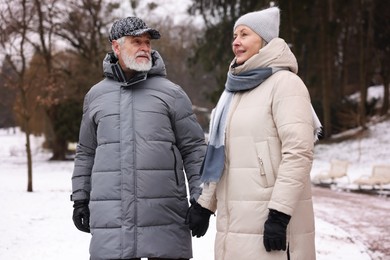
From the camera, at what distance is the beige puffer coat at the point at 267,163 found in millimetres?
2635

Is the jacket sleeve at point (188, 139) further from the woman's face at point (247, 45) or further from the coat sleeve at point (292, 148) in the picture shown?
the coat sleeve at point (292, 148)

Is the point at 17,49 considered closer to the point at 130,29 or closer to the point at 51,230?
the point at 51,230

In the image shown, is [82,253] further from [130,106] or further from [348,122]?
[348,122]

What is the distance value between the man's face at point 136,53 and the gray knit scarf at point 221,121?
634 millimetres

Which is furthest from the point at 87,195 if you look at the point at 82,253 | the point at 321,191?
the point at 321,191

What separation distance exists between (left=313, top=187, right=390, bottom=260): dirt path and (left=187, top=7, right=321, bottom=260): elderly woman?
15.9 feet

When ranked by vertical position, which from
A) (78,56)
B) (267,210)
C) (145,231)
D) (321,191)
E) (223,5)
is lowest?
(321,191)

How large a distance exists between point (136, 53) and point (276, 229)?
4.58 ft

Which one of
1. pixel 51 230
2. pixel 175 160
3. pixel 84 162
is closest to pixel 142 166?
pixel 175 160

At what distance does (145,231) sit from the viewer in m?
3.23

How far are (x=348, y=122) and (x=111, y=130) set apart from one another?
2474 centimetres

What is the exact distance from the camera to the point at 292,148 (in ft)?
8.61

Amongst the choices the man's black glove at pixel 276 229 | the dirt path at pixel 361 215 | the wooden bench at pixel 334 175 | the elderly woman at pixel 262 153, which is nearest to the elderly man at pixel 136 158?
the elderly woman at pixel 262 153

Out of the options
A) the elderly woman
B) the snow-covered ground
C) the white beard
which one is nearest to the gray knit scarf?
the elderly woman
